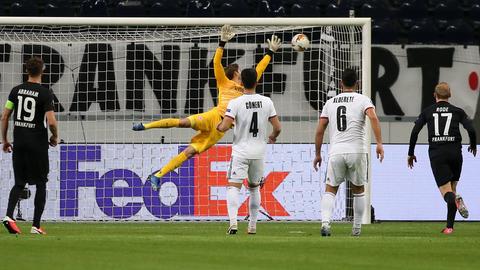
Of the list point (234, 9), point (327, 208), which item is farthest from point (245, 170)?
point (234, 9)

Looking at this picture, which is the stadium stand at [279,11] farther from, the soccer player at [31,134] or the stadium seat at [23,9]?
the soccer player at [31,134]

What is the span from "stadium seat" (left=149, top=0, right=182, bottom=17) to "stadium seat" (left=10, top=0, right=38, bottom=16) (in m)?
2.28

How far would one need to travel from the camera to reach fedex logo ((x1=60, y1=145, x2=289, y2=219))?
19.0 meters

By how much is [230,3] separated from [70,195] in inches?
239

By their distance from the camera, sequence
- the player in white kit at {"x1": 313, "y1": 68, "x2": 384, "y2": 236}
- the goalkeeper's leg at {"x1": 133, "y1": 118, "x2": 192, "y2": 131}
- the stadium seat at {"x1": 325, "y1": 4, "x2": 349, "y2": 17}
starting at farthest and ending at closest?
1. the stadium seat at {"x1": 325, "y1": 4, "x2": 349, "y2": 17}
2. the goalkeeper's leg at {"x1": 133, "y1": 118, "x2": 192, "y2": 131}
3. the player in white kit at {"x1": 313, "y1": 68, "x2": 384, "y2": 236}

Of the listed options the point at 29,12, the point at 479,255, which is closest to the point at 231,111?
the point at 479,255

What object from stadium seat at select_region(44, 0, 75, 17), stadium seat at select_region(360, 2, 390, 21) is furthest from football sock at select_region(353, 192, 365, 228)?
stadium seat at select_region(44, 0, 75, 17)

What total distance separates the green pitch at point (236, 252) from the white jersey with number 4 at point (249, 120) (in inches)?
54.2

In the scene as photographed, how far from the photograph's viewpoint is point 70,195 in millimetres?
18984

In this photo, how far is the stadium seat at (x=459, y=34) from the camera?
23.0 metres

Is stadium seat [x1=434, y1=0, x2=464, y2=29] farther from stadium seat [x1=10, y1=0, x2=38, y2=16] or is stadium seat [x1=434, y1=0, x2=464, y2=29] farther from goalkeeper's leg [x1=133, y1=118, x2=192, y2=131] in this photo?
goalkeeper's leg [x1=133, y1=118, x2=192, y2=131]

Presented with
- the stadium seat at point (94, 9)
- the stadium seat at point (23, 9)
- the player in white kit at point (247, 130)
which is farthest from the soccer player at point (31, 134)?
the stadium seat at point (23, 9)

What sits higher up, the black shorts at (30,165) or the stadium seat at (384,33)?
the stadium seat at (384,33)

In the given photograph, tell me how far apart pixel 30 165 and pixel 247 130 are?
257cm
